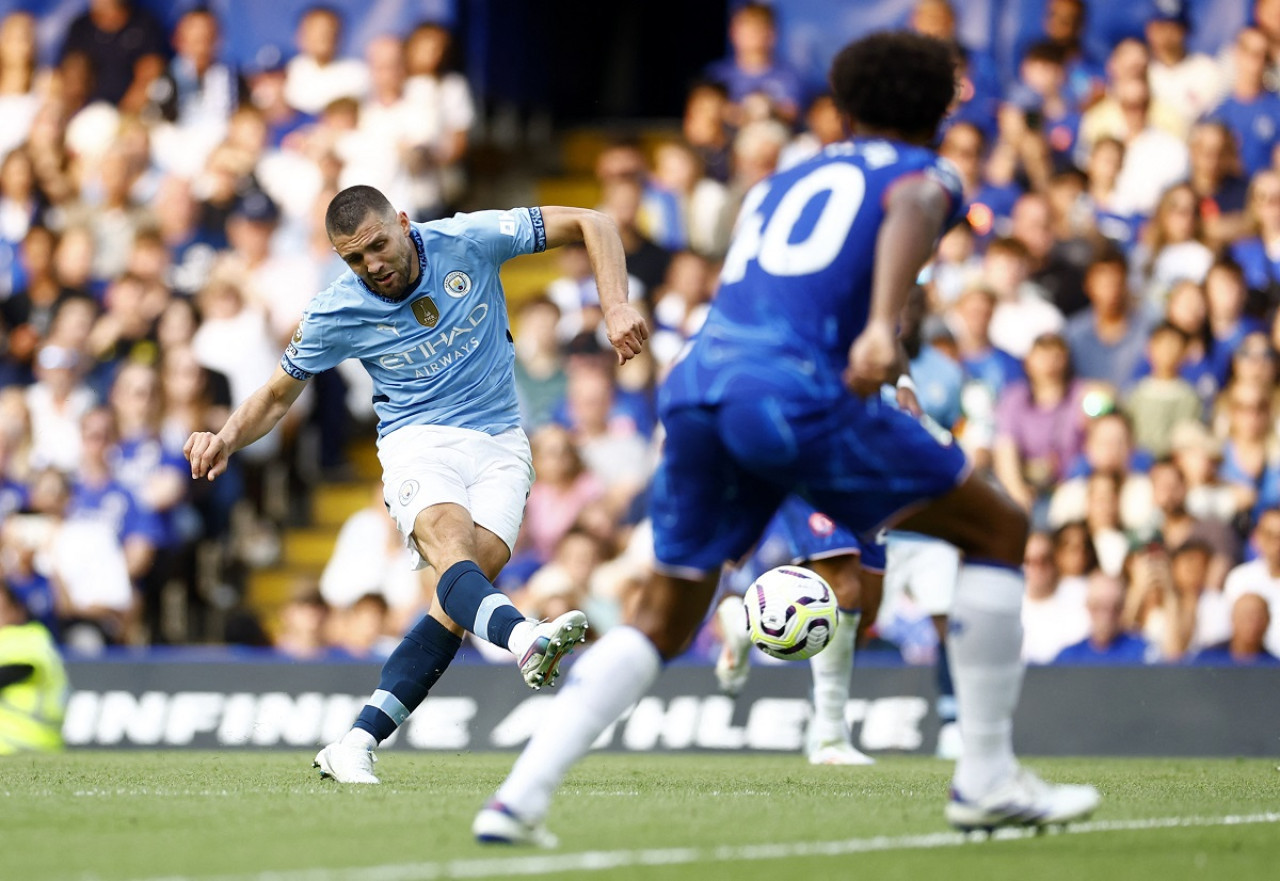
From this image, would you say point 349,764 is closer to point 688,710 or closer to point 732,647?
point 732,647

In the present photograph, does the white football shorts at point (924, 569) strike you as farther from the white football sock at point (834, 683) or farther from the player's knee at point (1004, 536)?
the player's knee at point (1004, 536)

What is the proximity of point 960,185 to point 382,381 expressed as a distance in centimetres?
348

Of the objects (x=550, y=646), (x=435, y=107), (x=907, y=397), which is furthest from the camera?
(x=435, y=107)

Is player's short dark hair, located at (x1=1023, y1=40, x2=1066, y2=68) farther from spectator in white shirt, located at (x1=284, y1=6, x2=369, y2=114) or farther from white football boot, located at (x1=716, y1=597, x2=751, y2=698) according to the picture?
white football boot, located at (x1=716, y1=597, x2=751, y2=698)

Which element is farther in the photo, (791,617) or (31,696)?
(31,696)

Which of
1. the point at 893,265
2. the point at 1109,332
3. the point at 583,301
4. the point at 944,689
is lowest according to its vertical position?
the point at 944,689

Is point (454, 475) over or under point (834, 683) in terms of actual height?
over

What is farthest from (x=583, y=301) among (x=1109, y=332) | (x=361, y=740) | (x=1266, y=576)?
(x=361, y=740)

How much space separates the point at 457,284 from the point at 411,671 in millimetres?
1519

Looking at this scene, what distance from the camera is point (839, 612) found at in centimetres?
909

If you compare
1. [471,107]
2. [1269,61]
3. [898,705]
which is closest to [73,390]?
[471,107]

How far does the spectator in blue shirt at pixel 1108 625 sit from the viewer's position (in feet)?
38.1

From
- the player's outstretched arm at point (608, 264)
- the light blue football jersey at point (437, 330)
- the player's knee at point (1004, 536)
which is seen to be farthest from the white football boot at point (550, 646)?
the player's knee at point (1004, 536)

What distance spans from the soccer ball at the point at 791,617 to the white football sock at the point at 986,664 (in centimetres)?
221
